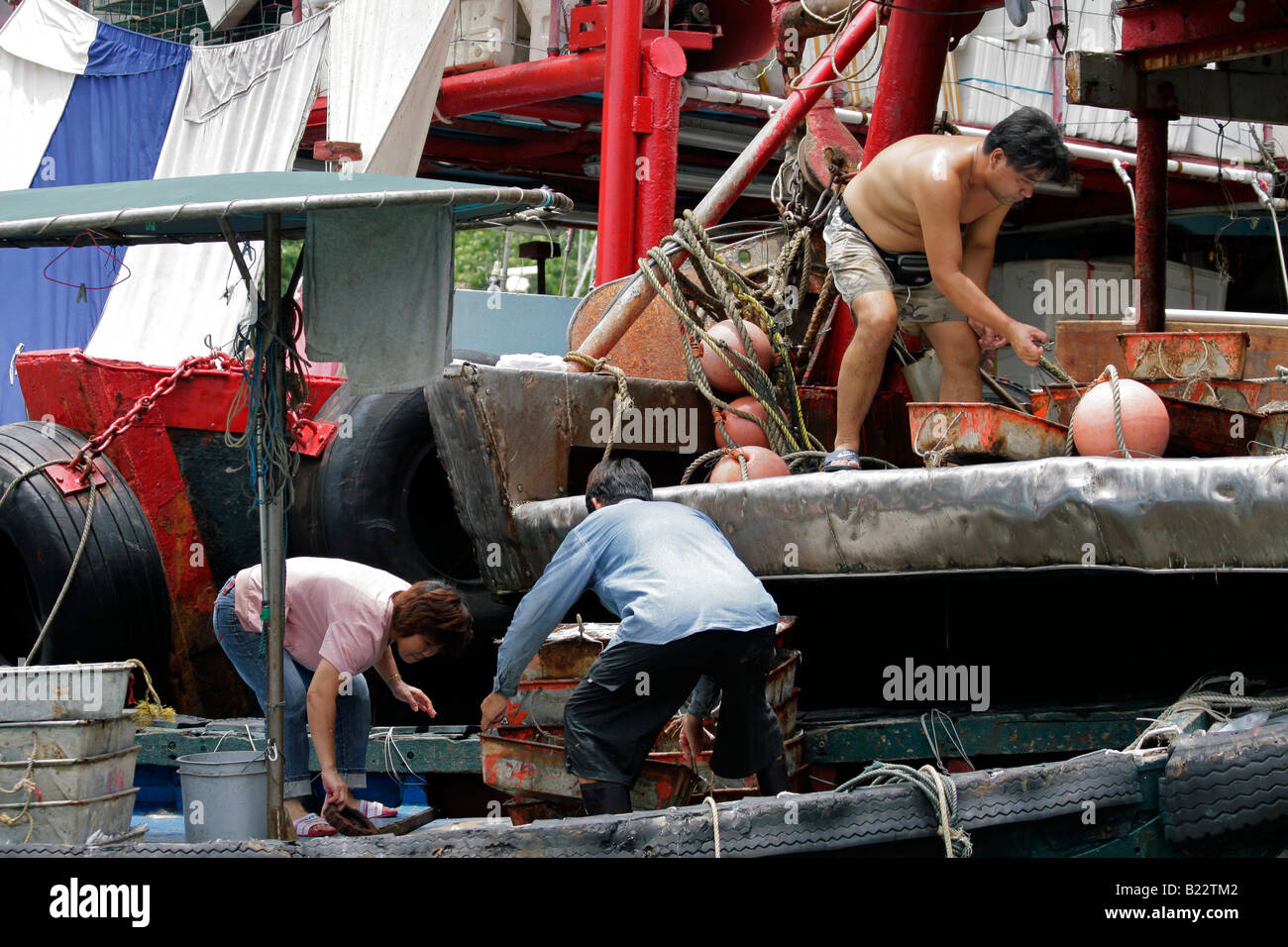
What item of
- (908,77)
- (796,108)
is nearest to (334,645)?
(908,77)

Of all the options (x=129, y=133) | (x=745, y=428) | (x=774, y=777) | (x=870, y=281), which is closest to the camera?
(x=774, y=777)

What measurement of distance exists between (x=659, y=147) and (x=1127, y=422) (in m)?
6.21

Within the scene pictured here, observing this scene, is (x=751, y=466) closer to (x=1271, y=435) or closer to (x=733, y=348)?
(x=733, y=348)

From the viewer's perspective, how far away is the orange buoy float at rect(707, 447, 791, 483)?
618 cm

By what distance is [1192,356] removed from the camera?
5730 millimetres

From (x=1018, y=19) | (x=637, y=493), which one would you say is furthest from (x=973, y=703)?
(x=1018, y=19)

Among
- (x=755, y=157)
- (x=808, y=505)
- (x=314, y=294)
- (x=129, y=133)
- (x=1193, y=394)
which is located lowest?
(x=808, y=505)

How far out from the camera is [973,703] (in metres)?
5.65

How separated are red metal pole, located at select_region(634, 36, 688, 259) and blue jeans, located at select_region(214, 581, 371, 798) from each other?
5590 mm

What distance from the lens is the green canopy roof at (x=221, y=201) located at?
4.23 meters

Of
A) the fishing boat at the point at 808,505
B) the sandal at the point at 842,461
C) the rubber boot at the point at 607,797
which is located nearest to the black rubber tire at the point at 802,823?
the fishing boat at the point at 808,505

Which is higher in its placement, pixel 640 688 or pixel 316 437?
pixel 316 437

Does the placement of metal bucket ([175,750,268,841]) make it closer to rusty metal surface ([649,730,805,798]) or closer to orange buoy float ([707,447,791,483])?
rusty metal surface ([649,730,805,798])

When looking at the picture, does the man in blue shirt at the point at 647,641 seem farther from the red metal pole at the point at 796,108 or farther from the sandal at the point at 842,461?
the red metal pole at the point at 796,108
